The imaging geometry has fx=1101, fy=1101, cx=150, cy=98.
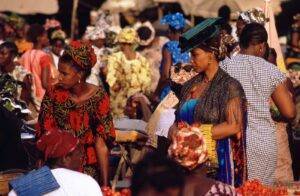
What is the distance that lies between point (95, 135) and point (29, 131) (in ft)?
9.00

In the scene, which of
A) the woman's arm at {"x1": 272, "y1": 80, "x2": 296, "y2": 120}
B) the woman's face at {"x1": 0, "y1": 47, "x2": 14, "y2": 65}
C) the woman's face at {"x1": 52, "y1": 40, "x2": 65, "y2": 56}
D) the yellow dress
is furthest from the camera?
the woman's face at {"x1": 52, "y1": 40, "x2": 65, "y2": 56}

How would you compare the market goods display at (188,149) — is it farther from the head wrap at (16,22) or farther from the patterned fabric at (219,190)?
the head wrap at (16,22)

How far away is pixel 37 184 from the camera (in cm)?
678

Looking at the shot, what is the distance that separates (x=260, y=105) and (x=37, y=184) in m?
2.69

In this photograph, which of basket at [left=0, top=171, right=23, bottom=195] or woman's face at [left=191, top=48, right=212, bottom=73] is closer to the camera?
woman's face at [left=191, top=48, right=212, bottom=73]

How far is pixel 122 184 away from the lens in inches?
366

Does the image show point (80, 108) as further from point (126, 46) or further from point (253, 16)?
point (126, 46)

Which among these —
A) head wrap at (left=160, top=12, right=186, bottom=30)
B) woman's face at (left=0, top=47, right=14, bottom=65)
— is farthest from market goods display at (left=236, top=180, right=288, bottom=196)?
woman's face at (left=0, top=47, right=14, bottom=65)

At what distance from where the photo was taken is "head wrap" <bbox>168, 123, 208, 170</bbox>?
21.2ft

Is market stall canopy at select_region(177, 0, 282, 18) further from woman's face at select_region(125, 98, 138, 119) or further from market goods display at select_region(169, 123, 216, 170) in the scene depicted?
market goods display at select_region(169, 123, 216, 170)

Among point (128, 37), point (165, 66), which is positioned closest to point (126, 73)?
point (128, 37)

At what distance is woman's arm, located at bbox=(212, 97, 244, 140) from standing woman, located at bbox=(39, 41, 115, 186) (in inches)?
37.6

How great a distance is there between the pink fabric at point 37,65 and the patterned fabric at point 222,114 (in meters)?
7.09

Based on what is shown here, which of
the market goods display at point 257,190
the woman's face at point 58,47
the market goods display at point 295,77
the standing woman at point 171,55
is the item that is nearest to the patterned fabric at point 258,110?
the market goods display at point 257,190
